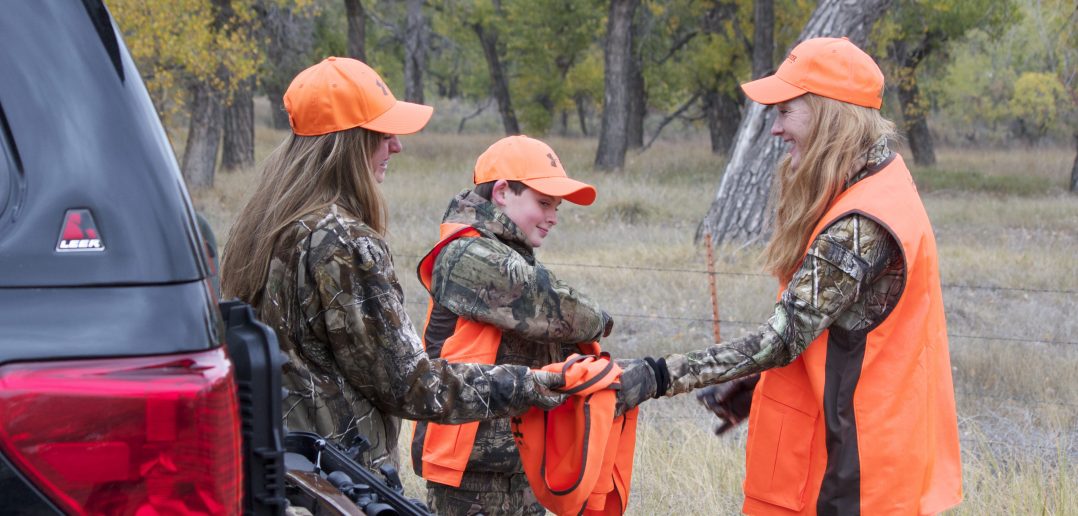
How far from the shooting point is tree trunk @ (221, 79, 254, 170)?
915 inches

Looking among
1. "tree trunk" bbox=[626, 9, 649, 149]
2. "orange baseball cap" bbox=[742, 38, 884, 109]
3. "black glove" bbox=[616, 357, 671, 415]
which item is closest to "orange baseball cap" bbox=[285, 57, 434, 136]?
"black glove" bbox=[616, 357, 671, 415]

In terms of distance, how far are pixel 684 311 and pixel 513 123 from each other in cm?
2599

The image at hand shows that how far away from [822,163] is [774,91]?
0.29 metres

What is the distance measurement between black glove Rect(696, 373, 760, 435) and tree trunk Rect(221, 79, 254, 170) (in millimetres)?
20496

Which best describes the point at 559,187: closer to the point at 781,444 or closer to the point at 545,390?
the point at 545,390

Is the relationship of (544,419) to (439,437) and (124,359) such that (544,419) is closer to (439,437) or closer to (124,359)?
(439,437)

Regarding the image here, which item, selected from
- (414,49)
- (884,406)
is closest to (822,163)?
(884,406)

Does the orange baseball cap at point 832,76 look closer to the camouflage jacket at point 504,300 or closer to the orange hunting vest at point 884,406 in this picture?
the orange hunting vest at point 884,406

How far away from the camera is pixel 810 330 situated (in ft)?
10.3

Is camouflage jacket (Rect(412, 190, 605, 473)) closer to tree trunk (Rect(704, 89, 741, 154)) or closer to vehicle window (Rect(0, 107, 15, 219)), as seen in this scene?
vehicle window (Rect(0, 107, 15, 219))

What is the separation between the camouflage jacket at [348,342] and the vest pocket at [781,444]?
0.96 metres

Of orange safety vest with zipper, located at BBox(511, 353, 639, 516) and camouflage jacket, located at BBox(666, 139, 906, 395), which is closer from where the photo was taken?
camouflage jacket, located at BBox(666, 139, 906, 395)

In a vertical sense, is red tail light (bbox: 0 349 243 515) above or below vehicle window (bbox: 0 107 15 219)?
below

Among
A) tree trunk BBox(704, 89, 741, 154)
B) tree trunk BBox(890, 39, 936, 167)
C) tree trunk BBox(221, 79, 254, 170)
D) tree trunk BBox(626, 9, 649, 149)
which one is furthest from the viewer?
tree trunk BBox(704, 89, 741, 154)
